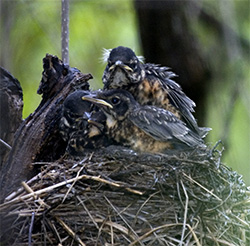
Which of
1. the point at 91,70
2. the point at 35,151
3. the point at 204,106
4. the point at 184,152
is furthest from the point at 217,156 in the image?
the point at 91,70

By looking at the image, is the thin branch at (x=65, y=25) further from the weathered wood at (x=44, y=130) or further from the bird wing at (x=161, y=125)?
the bird wing at (x=161, y=125)

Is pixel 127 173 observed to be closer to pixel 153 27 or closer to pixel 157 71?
pixel 157 71

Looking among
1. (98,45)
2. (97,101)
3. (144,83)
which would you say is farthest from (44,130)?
(98,45)

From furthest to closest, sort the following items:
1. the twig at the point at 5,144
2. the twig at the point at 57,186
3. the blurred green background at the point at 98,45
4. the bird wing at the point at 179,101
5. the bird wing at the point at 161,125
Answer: the blurred green background at the point at 98,45 → the bird wing at the point at 179,101 → the bird wing at the point at 161,125 → the twig at the point at 5,144 → the twig at the point at 57,186

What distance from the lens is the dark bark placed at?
656 centimetres

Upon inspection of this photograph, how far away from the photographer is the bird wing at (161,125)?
4125 millimetres

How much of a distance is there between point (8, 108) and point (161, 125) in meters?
1.13

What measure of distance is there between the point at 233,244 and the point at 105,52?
2.06 m

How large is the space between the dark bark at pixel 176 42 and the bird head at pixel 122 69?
2.23m

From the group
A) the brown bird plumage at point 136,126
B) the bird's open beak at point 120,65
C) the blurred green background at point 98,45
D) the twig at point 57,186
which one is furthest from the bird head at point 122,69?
the blurred green background at point 98,45

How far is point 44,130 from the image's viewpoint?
4.32m

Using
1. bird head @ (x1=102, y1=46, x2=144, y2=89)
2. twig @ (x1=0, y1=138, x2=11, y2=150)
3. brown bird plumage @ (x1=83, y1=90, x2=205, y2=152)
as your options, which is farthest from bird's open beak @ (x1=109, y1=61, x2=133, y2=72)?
twig @ (x1=0, y1=138, x2=11, y2=150)

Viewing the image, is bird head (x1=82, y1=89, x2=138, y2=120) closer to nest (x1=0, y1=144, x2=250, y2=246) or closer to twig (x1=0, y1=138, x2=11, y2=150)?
nest (x1=0, y1=144, x2=250, y2=246)

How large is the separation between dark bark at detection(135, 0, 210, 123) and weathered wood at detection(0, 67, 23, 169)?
265 cm
